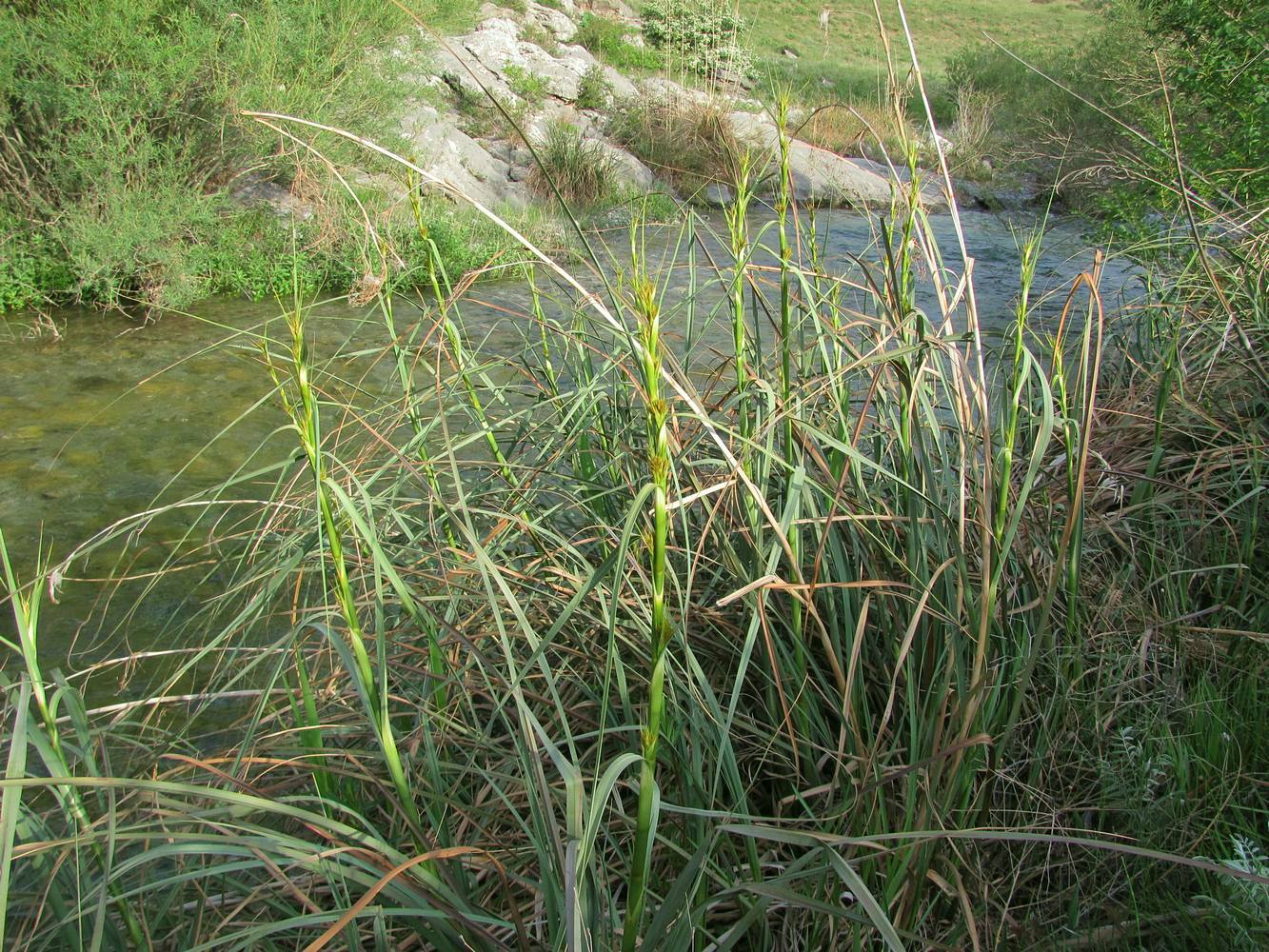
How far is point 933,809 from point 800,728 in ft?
0.99

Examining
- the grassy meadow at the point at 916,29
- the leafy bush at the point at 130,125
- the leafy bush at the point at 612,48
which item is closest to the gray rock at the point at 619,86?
the leafy bush at the point at 612,48

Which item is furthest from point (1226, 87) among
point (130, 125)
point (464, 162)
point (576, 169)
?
point (464, 162)

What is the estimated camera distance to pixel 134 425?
5.08m

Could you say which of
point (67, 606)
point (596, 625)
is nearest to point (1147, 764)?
point (596, 625)

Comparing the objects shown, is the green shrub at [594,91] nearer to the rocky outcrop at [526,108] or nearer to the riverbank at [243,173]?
the rocky outcrop at [526,108]

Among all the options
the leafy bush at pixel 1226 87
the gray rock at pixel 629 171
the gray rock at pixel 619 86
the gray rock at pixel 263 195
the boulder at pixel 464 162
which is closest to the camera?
the leafy bush at pixel 1226 87

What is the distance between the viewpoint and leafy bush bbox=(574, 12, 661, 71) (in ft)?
56.6

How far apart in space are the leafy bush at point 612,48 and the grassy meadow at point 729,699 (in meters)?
16.6

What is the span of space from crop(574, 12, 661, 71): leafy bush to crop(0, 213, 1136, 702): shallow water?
11.0 m

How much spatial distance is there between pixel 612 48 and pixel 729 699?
17773 mm

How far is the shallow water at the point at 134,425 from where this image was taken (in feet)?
11.1

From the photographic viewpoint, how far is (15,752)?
98cm

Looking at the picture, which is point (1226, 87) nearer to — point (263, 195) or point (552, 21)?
point (263, 195)

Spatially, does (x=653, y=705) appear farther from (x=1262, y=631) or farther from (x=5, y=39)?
(x=5, y=39)
